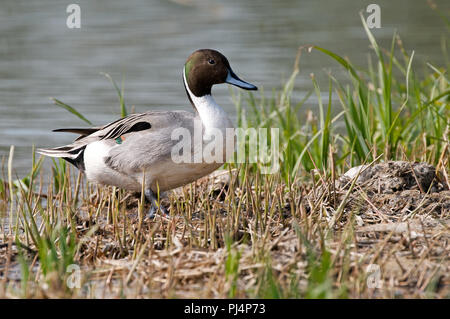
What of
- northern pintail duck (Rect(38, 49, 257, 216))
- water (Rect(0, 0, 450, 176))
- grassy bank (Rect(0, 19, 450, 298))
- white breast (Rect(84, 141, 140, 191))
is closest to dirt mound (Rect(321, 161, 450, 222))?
grassy bank (Rect(0, 19, 450, 298))

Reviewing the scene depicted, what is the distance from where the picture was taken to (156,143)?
442 centimetres

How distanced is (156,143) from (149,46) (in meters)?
7.59

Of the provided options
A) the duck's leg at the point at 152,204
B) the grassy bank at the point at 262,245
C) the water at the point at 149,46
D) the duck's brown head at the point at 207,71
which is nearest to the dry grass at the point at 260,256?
the grassy bank at the point at 262,245

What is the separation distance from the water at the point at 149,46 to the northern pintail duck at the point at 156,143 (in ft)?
7.35

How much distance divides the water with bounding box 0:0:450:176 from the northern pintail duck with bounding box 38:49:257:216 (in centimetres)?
224

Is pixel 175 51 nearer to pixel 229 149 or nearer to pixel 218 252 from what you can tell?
pixel 229 149

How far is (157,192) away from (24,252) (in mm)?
1108

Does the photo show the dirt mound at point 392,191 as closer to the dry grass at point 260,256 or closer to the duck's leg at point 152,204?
the dry grass at point 260,256

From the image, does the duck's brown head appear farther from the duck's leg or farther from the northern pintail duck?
the duck's leg

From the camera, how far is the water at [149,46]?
339 inches

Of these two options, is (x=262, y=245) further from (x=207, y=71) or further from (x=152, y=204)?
(x=207, y=71)

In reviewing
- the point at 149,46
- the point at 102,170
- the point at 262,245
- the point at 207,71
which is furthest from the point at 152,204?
the point at 149,46
